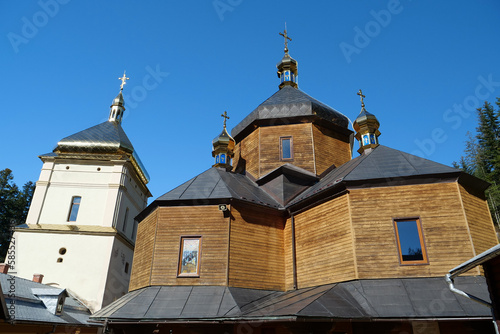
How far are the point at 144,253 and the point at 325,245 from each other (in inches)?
249

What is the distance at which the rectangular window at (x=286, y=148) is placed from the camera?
49.9 feet

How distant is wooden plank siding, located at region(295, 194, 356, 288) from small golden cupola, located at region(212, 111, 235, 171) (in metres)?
5.00

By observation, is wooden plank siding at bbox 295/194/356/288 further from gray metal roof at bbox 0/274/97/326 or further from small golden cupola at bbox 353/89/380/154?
gray metal roof at bbox 0/274/97/326

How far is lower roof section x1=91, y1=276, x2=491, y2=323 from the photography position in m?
8.05

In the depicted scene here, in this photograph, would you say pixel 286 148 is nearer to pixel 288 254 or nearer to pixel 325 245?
pixel 288 254

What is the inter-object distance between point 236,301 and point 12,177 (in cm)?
3014

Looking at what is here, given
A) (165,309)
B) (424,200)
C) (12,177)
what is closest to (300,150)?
(424,200)

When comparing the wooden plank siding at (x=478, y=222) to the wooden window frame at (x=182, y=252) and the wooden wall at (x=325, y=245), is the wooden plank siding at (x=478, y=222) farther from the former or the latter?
the wooden window frame at (x=182, y=252)

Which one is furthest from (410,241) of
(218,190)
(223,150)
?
(223,150)

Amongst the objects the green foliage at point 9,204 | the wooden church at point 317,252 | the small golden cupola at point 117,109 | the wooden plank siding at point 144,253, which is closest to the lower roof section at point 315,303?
the wooden church at point 317,252

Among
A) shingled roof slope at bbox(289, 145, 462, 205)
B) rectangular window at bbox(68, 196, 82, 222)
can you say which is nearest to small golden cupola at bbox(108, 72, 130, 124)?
rectangular window at bbox(68, 196, 82, 222)

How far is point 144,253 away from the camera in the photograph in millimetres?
12453

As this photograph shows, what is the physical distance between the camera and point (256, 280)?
446 inches

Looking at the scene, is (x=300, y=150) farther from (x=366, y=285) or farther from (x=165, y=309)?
(x=165, y=309)
